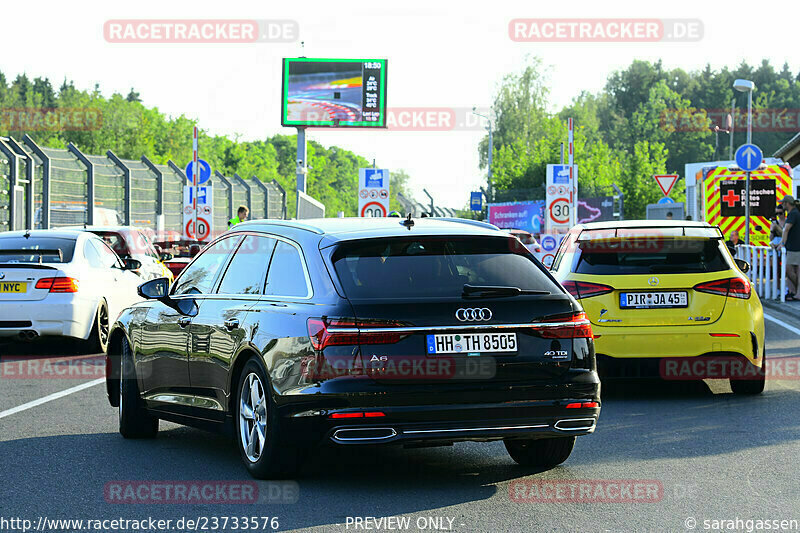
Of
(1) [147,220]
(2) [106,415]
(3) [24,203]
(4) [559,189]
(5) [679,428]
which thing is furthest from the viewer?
(1) [147,220]

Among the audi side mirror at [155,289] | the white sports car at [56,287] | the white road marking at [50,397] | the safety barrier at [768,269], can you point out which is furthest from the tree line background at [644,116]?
the audi side mirror at [155,289]

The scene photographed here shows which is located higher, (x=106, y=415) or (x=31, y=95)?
(x=31, y=95)

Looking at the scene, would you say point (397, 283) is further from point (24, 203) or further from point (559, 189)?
point (24, 203)

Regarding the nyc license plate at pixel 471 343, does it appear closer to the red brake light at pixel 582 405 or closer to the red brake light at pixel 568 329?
the red brake light at pixel 568 329

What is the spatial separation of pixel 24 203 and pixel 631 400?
2458 cm

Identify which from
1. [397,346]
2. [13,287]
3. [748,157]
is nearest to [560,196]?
[748,157]

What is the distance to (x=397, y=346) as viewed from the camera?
6.61 metres

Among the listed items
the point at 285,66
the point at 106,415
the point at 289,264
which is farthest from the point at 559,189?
the point at 285,66

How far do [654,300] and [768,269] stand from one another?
1432 centimetres

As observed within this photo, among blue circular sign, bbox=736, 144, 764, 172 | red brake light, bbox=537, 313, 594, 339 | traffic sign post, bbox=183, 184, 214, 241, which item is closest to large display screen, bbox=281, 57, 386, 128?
traffic sign post, bbox=183, 184, 214, 241

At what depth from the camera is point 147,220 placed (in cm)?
4238

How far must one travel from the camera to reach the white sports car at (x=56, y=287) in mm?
14984

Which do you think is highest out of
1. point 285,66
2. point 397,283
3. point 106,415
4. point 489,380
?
point 285,66

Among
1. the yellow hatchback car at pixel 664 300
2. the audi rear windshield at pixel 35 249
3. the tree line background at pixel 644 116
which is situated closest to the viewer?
the yellow hatchback car at pixel 664 300
